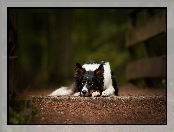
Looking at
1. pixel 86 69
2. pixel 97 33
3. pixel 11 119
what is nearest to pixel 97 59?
pixel 86 69

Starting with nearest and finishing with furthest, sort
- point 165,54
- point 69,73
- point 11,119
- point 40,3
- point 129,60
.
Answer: point 11,119 < point 40,3 < point 165,54 < point 69,73 < point 129,60

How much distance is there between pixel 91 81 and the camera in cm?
689

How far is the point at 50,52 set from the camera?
8.13 metres

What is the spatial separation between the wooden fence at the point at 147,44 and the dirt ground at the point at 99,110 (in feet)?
2.61

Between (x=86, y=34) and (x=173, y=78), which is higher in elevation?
(x=86, y=34)

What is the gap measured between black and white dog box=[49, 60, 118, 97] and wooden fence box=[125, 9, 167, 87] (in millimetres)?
671

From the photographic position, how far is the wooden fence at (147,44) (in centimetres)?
739

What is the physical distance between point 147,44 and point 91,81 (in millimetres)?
1452

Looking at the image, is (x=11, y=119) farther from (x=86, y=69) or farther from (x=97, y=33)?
(x=97, y=33)

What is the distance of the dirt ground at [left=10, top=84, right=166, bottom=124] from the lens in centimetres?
643

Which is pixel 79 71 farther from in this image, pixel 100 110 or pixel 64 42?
pixel 64 42

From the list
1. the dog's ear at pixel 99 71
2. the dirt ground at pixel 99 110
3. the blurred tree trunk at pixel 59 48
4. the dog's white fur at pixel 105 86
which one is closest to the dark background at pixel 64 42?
the blurred tree trunk at pixel 59 48

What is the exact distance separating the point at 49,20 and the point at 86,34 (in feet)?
2.80

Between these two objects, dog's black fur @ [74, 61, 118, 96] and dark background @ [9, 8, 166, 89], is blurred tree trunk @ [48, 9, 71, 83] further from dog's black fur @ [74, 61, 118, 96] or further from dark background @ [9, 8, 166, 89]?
dog's black fur @ [74, 61, 118, 96]
